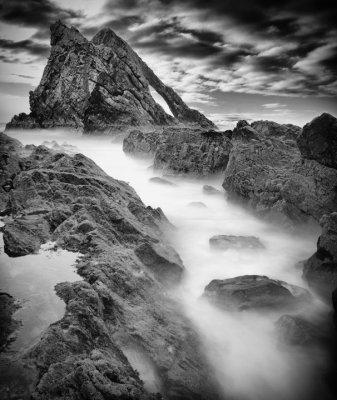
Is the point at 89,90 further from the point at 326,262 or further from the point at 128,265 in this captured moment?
the point at 326,262

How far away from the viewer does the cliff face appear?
7669 centimetres

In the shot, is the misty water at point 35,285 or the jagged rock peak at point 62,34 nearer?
the misty water at point 35,285

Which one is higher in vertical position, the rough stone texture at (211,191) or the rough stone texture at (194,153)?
the rough stone texture at (194,153)

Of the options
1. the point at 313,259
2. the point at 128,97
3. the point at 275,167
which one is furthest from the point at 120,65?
the point at 313,259

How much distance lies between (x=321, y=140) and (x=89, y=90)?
73.8 meters

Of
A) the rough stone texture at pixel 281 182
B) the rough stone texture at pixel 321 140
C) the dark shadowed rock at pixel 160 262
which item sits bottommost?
the dark shadowed rock at pixel 160 262

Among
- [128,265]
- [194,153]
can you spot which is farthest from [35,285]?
[194,153]

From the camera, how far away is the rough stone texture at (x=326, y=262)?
9.99 meters

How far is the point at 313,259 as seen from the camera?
1104cm

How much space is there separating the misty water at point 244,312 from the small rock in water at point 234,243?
0.29 meters

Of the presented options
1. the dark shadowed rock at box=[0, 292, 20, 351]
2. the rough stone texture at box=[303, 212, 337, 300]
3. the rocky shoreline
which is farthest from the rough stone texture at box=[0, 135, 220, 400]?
the rough stone texture at box=[303, 212, 337, 300]

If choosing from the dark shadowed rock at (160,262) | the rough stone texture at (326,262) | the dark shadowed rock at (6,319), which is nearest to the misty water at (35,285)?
the dark shadowed rock at (6,319)

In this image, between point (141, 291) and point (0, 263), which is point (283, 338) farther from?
point (0, 263)

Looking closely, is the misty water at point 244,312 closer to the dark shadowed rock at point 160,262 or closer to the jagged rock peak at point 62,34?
the dark shadowed rock at point 160,262
